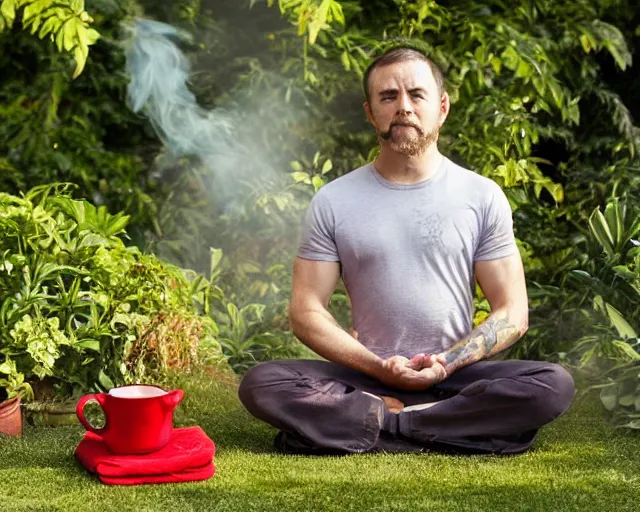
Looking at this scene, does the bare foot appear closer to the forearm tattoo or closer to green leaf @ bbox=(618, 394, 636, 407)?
the forearm tattoo

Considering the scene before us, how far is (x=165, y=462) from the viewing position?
2705mm

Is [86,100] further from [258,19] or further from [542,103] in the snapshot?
[542,103]

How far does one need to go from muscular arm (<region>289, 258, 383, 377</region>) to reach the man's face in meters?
0.40

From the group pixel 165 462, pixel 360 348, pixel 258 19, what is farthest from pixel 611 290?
pixel 258 19

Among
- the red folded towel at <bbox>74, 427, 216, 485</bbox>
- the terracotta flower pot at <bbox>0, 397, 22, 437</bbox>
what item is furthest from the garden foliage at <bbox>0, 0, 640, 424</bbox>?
the red folded towel at <bbox>74, 427, 216, 485</bbox>

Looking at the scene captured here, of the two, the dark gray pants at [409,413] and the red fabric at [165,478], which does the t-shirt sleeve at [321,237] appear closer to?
the dark gray pants at [409,413]

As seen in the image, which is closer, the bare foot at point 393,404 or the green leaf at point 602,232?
the bare foot at point 393,404

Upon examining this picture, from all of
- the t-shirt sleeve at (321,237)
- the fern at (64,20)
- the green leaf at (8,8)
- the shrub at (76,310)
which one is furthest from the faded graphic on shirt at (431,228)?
the green leaf at (8,8)

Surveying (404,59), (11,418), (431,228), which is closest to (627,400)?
(431,228)

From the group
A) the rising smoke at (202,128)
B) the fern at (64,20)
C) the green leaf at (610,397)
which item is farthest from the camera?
the rising smoke at (202,128)

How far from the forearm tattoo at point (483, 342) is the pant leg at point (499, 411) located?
65 mm

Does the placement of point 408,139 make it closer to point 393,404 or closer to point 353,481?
point 393,404

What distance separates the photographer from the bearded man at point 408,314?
305 centimetres

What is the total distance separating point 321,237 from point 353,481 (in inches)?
30.3
